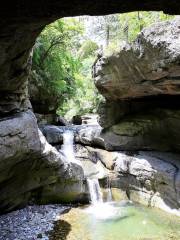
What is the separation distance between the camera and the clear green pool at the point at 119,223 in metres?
9.39

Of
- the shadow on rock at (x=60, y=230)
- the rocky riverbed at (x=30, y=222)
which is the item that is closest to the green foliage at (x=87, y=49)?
the rocky riverbed at (x=30, y=222)

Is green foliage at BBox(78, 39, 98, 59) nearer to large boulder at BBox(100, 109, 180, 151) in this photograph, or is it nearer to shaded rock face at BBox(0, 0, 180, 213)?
large boulder at BBox(100, 109, 180, 151)

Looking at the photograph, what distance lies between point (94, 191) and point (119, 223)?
8.72ft

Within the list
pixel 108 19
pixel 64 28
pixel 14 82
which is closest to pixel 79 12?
pixel 14 82

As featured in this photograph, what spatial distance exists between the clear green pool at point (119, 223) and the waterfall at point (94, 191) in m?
0.39

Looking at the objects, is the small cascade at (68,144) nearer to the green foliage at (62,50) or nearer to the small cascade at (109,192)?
the small cascade at (109,192)

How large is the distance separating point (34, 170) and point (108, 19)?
1962 centimetres

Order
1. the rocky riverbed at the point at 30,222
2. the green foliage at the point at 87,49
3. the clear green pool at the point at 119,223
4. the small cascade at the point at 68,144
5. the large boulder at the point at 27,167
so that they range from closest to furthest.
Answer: the large boulder at the point at 27,167 → the rocky riverbed at the point at 30,222 → the clear green pool at the point at 119,223 → the small cascade at the point at 68,144 → the green foliage at the point at 87,49

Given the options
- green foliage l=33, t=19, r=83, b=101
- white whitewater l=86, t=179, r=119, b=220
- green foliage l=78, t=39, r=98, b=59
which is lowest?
white whitewater l=86, t=179, r=119, b=220

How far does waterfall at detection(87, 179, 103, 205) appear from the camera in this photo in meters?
12.6

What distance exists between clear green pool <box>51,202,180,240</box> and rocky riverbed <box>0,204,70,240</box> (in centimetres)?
38

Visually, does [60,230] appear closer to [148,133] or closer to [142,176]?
[142,176]

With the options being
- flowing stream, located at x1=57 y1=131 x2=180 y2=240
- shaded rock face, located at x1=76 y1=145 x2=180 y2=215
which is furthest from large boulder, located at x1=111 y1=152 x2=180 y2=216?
flowing stream, located at x1=57 y1=131 x2=180 y2=240

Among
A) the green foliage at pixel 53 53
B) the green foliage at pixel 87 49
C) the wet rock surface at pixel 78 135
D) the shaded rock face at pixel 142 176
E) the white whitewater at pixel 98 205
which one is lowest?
the white whitewater at pixel 98 205
